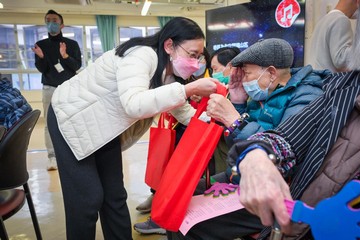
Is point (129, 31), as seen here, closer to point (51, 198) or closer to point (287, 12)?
point (287, 12)

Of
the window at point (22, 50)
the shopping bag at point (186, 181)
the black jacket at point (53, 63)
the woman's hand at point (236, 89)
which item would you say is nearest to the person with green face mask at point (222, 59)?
the woman's hand at point (236, 89)

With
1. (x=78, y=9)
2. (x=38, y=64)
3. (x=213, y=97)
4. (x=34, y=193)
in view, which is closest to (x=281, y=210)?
(x=213, y=97)

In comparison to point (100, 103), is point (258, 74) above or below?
above

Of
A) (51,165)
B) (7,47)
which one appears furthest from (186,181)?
(7,47)

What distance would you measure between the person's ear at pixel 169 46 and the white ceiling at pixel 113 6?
16.2 ft

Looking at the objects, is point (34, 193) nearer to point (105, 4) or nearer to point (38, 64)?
point (38, 64)

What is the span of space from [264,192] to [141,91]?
0.66m

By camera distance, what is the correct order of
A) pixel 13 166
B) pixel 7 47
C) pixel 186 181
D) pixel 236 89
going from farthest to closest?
pixel 7 47, pixel 236 89, pixel 13 166, pixel 186 181

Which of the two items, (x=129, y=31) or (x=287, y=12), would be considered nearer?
(x=287, y=12)

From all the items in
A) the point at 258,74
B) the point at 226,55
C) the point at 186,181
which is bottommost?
the point at 186,181

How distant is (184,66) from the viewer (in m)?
1.34

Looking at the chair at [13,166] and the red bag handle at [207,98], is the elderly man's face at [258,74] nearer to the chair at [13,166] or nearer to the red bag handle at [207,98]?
the red bag handle at [207,98]

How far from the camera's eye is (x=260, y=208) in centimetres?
58

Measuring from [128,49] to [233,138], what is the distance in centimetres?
56
